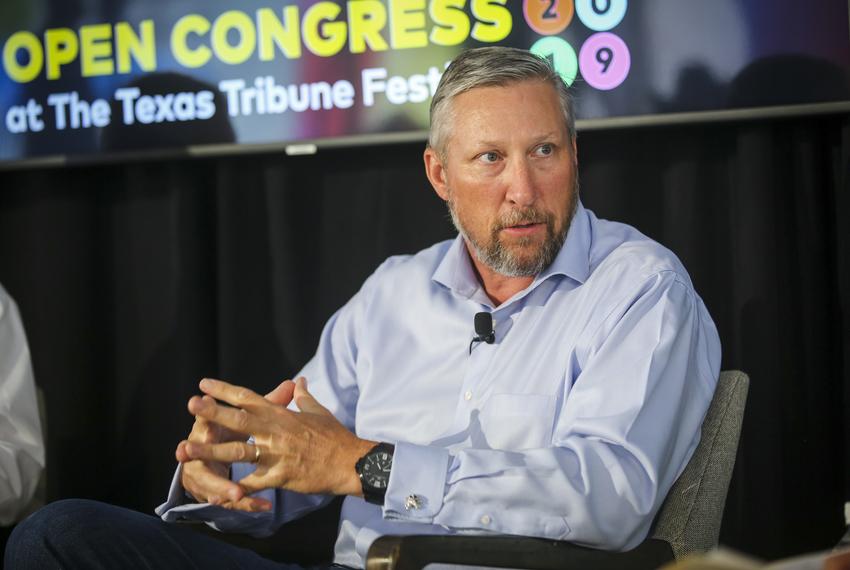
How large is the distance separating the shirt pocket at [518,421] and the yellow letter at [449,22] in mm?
1167

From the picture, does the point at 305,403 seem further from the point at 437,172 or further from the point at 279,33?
the point at 279,33

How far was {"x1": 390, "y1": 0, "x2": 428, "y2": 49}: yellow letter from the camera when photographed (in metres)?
2.87

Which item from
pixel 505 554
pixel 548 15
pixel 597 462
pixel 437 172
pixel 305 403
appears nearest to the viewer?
pixel 505 554

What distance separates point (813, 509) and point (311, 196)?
63.6 inches

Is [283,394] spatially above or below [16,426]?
above

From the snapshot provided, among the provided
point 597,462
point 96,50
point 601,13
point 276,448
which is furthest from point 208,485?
point 96,50

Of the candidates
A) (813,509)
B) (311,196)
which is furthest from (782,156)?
(311,196)

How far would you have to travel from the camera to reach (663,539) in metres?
1.78

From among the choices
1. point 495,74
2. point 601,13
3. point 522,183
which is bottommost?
point 522,183

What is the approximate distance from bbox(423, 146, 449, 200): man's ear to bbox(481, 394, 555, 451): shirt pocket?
1.69 ft

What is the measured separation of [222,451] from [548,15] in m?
1.53

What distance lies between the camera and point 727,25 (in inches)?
106

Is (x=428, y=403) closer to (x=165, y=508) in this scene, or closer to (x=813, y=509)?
(x=165, y=508)

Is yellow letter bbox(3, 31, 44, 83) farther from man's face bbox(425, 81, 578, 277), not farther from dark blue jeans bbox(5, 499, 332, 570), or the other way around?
dark blue jeans bbox(5, 499, 332, 570)
